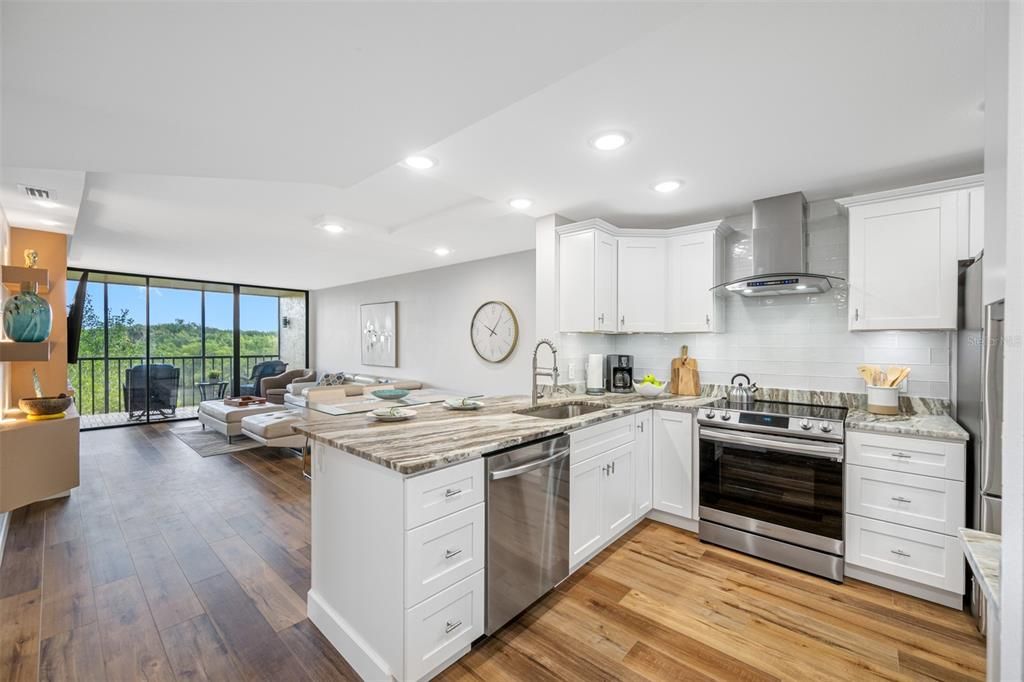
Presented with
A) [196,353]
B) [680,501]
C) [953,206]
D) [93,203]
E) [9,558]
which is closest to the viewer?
[953,206]

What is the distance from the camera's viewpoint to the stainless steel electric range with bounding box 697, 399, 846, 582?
8.00ft

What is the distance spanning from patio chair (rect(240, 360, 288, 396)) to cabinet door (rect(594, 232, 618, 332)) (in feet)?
24.7

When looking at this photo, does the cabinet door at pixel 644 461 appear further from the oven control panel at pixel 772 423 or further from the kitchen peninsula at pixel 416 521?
the kitchen peninsula at pixel 416 521

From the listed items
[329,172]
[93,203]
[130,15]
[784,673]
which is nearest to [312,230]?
[93,203]

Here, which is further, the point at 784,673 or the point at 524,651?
the point at 524,651

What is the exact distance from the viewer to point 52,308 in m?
3.93

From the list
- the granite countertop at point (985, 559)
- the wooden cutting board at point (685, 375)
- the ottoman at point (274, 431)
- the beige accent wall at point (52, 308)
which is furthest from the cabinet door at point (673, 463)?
the beige accent wall at point (52, 308)

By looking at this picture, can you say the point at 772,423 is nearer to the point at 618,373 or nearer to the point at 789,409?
the point at 789,409

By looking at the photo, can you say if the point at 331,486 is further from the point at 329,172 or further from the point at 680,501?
the point at 680,501

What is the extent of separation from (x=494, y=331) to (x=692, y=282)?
2.76 metres

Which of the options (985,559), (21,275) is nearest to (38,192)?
(21,275)

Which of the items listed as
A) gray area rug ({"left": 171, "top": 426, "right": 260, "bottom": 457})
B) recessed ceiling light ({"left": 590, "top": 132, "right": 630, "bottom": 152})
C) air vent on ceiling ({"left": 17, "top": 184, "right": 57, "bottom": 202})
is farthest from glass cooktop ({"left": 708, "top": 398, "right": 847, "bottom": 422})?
gray area rug ({"left": 171, "top": 426, "right": 260, "bottom": 457})

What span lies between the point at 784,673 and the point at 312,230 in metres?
4.81

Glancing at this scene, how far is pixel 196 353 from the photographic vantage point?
7.85 meters
